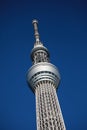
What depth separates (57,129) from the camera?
2758 inches

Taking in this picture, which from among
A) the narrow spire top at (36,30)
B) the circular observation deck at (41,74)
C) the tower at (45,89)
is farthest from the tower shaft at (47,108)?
the narrow spire top at (36,30)

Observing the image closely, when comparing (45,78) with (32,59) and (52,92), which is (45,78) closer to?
(52,92)

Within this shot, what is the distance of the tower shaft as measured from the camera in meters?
71.5

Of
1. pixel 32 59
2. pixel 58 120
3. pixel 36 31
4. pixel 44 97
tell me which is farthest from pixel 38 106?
pixel 36 31

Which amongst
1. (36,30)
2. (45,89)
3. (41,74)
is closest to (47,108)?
(45,89)

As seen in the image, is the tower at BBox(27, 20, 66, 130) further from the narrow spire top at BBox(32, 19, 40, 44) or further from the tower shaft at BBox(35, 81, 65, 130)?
the narrow spire top at BBox(32, 19, 40, 44)

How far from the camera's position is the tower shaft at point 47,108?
235 feet

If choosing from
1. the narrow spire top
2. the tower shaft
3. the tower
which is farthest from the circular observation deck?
the narrow spire top

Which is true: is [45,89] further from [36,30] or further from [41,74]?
[36,30]

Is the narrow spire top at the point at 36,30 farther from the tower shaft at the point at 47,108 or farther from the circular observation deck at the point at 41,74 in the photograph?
the tower shaft at the point at 47,108

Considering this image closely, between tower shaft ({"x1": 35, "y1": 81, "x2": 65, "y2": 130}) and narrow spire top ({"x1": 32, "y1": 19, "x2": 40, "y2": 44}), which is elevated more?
narrow spire top ({"x1": 32, "y1": 19, "x2": 40, "y2": 44})

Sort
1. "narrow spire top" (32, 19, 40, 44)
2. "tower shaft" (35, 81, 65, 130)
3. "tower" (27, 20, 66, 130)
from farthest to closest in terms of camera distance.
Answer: "narrow spire top" (32, 19, 40, 44), "tower" (27, 20, 66, 130), "tower shaft" (35, 81, 65, 130)

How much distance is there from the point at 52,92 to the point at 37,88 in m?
4.17

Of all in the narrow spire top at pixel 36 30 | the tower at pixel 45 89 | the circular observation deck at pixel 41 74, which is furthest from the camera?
the narrow spire top at pixel 36 30
